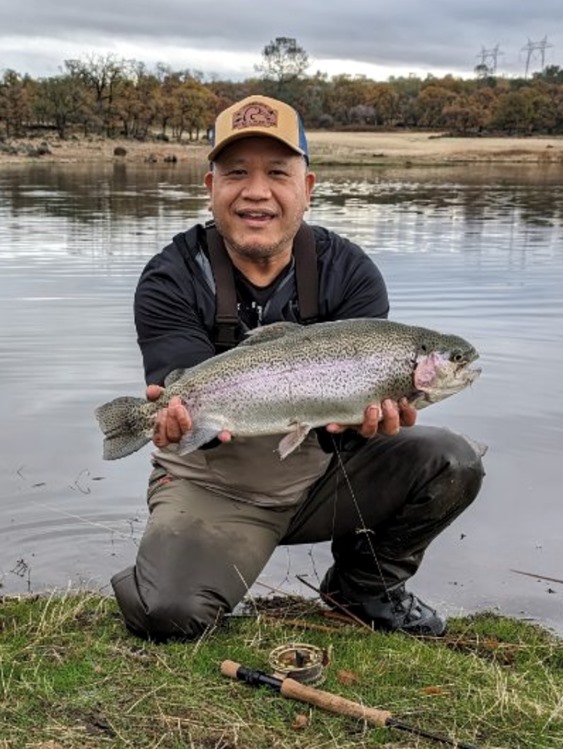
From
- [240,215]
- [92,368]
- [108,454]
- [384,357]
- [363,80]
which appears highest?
[363,80]

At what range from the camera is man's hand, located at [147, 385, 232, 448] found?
4.21 m

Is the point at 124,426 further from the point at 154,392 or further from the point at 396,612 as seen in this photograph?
the point at 396,612

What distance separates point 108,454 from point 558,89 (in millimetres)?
128057

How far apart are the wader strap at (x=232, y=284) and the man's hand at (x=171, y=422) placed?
0.57 metres

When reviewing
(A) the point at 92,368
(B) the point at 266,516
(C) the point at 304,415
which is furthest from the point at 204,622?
(A) the point at 92,368

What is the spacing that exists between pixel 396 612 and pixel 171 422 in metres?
1.58

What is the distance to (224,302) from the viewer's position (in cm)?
473

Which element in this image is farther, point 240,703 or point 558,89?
point 558,89

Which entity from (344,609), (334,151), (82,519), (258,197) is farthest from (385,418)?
(334,151)

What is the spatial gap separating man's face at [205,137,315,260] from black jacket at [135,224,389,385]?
0.66 feet

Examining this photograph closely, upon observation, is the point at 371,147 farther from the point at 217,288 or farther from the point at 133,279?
the point at 217,288

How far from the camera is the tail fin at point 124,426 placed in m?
4.25

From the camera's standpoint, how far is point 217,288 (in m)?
4.74

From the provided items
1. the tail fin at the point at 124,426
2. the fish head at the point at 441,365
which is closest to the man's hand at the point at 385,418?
the fish head at the point at 441,365
